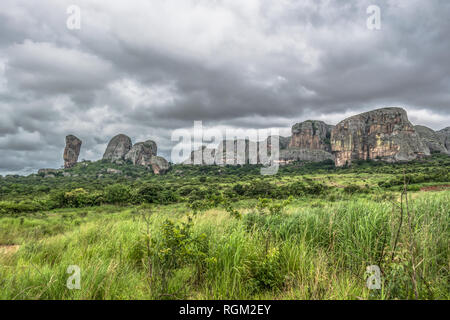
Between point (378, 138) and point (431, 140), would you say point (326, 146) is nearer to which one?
point (378, 138)

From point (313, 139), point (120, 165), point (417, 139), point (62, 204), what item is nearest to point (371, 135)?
point (417, 139)

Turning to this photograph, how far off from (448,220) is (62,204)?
45.4m

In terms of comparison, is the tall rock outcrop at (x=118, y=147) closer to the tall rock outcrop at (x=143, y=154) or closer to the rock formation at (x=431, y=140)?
the tall rock outcrop at (x=143, y=154)

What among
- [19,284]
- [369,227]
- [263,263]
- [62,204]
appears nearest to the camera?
[19,284]

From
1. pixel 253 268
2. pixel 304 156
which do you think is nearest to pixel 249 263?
pixel 253 268

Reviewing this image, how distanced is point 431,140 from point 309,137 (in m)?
84.2

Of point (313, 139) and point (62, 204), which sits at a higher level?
point (313, 139)

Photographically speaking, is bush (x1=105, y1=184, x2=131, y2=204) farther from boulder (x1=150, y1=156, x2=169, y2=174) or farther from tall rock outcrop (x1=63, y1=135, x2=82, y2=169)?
tall rock outcrop (x1=63, y1=135, x2=82, y2=169)

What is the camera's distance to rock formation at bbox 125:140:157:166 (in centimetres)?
16291

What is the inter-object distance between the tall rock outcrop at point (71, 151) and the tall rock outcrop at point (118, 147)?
66.5 ft

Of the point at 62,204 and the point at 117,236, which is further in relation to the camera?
the point at 62,204

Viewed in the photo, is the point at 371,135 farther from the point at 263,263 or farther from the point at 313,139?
the point at 263,263

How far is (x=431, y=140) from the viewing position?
522 ft
